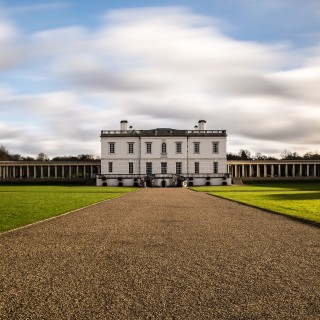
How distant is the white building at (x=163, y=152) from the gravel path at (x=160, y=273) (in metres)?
53.9

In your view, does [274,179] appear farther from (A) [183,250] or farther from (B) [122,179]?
(A) [183,250]

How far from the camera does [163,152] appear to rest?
218 feet

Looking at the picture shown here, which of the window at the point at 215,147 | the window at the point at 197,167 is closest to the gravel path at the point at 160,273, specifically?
the window at the point at 197,167

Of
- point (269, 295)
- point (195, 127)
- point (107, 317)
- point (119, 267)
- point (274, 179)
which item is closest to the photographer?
point (107, 317)

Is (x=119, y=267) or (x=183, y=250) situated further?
(x=183, y=250)

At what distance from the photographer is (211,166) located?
66.6 meters

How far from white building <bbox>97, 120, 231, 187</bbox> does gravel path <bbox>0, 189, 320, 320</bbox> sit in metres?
53.9

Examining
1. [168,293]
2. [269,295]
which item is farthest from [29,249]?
[269,295]

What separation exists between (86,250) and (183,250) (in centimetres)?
202

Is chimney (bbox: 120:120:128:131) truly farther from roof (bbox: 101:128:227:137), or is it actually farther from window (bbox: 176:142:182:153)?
window (bbox: 176:142:182:153)

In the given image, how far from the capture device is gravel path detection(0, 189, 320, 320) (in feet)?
16.7

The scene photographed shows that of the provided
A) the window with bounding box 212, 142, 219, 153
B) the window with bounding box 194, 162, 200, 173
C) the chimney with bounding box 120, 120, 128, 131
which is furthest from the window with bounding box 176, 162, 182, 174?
the chimney with bounding box 120, 120, 128, 131

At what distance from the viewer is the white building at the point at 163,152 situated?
218ft

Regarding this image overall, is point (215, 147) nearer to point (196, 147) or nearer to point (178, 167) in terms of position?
point (196, 147)
